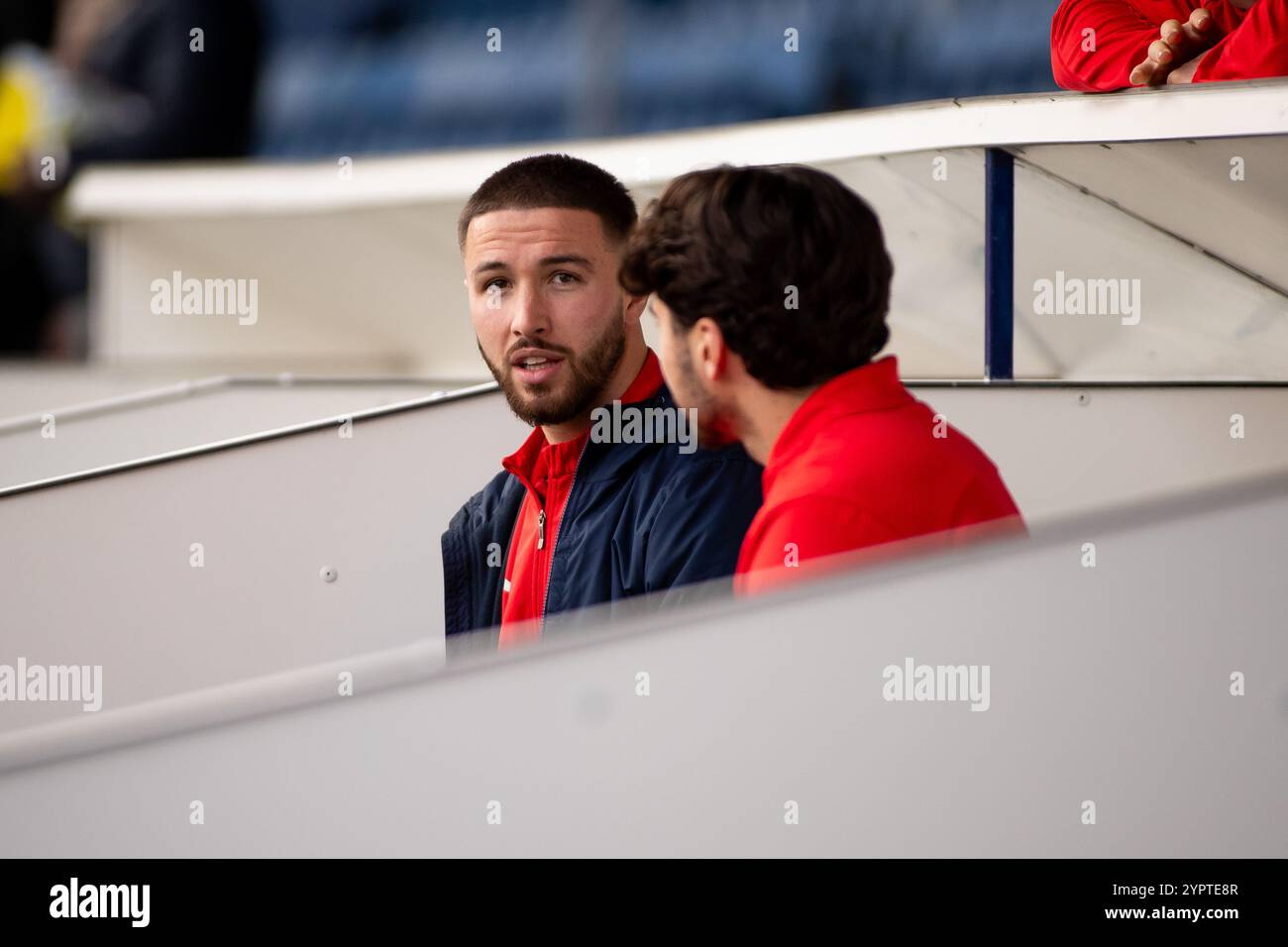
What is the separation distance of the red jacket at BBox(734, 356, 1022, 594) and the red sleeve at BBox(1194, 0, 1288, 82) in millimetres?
846

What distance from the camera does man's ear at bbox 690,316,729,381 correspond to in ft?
4.87

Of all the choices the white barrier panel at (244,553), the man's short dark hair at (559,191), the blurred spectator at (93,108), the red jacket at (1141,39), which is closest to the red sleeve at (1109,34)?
the red jacket at (1141,39)

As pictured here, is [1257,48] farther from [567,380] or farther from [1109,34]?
[567,380]

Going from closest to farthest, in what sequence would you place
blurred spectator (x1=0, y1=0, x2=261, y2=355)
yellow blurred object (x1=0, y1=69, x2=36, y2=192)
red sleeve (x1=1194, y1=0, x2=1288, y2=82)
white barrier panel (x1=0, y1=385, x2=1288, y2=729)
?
red sleeve (x1=1194, y1=0, x2=1288, y2=82) < white barrier panel (x1=0, y1=385, x2=1288, y2=729) < blurred spectator (x1=0, y1=0, x2=261, y2=355) < yellow blurred object (x1=0, y1=69, x2=36, y2=192)

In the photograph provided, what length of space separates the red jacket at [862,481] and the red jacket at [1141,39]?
0.85m

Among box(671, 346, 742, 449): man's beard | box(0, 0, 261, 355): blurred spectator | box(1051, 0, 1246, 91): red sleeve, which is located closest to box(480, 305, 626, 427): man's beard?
Answer: box(671, 346, 742, 449): man's beard

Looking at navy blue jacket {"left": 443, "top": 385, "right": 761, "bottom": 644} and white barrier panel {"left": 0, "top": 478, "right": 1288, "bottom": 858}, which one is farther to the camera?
navy blue jacket {"left": 443, "top": 385, "right": 761, "bottom": 644}

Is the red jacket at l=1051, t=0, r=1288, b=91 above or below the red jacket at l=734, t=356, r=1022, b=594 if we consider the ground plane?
above

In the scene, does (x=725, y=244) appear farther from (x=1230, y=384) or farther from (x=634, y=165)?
(x=634, y=165)

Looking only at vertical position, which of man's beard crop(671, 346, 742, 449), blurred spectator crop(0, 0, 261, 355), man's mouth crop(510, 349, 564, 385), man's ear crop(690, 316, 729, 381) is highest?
blurred spectator crop(0, 0, 261, 355)

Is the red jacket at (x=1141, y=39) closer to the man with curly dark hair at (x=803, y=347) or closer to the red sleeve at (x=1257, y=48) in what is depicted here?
the red sleeve at (x=1257, y=48)

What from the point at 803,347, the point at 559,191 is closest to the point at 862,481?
the point at 803,347

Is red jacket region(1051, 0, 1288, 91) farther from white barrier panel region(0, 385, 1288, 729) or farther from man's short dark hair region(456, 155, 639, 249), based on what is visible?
white barrier panel region(0, 385, 1288, 729)
